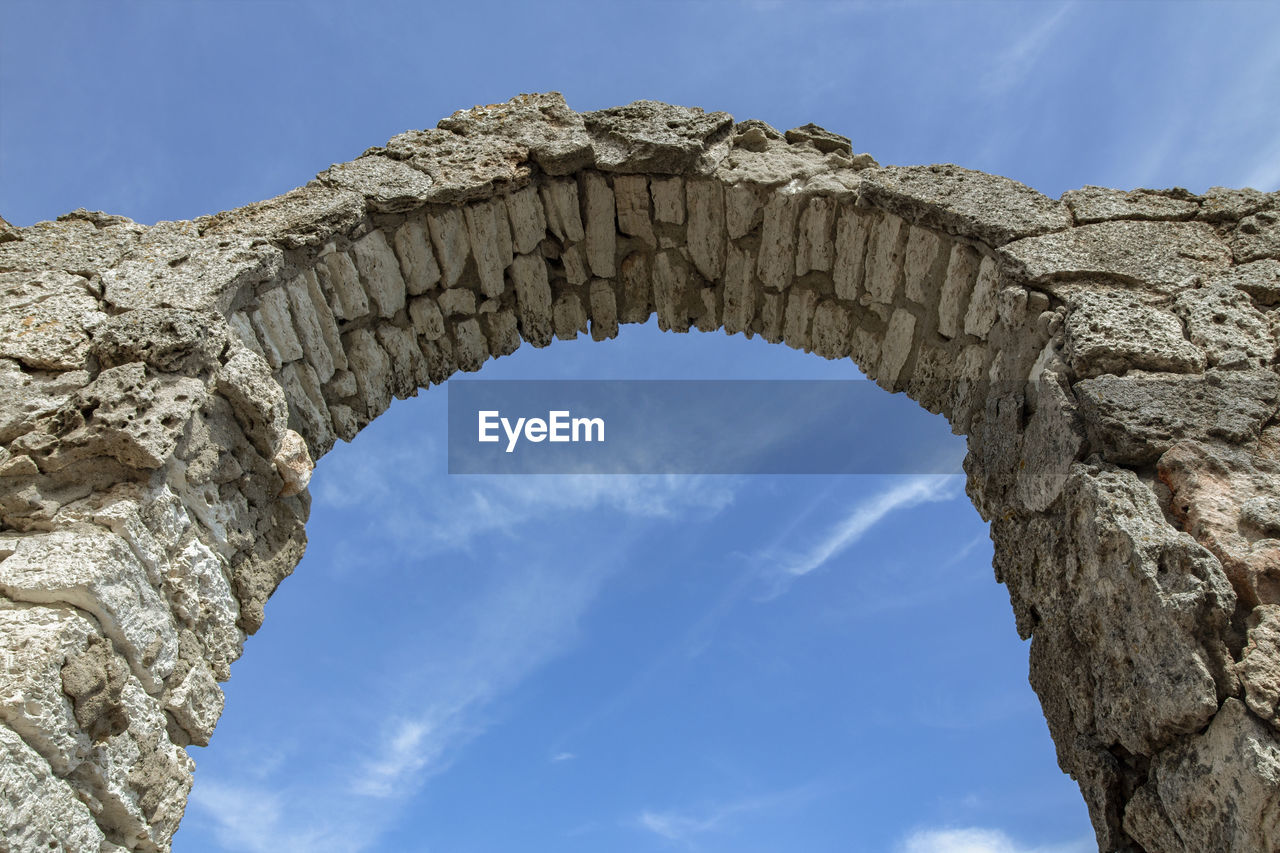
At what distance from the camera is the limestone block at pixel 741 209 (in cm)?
414

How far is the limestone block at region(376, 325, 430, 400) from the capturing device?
407 cm

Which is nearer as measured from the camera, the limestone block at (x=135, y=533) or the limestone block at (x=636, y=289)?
the limestone block at (x=135, y=533)

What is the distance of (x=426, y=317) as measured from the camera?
4184mm

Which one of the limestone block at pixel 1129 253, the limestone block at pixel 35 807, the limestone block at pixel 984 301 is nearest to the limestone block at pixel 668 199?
the limestone block at pixel 984 301

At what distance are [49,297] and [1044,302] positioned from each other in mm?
3362

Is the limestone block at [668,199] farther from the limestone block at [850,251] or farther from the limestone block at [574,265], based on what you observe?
the limestone block at [850,251]

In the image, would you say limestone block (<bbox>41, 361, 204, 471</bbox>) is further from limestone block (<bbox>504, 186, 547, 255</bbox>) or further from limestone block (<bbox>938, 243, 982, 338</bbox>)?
limestone block (<bbox>938, 243, 982, 338</bbox>)

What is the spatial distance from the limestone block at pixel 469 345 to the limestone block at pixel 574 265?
487 mm

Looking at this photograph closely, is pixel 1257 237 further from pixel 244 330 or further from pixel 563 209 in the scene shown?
pixel 244 330

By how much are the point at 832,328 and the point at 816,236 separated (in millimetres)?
439

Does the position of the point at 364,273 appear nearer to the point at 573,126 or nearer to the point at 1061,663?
the point at 573,126

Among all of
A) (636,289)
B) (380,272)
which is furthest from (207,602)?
(636,289)

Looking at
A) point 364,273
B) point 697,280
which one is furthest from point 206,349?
point 697,280

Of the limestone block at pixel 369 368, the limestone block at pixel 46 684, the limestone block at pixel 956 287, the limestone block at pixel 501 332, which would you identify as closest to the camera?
the limestone block at pixel 46 684
